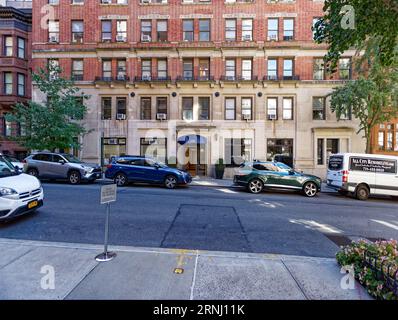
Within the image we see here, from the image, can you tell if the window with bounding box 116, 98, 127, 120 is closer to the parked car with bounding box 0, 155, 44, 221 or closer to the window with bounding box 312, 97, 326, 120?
the parked car with bounding box 0, 155, 44, 221

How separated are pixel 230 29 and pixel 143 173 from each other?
15111 millimetres

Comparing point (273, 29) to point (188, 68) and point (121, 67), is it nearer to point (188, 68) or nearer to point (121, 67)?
point (188, 68)

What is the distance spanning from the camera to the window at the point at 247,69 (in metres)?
19.2

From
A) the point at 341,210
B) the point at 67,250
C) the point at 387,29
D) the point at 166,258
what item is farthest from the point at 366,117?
the point at 67,250

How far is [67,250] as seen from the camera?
→ 4320 mm

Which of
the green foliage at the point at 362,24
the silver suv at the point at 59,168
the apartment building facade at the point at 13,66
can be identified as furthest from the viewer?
the apartment building facade at the point at 13,66

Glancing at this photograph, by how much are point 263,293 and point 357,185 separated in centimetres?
1105

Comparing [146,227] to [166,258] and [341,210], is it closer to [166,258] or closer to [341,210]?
[166,258]

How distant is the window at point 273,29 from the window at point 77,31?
1697cm

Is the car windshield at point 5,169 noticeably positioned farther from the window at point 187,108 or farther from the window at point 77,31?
the window at point 77,31

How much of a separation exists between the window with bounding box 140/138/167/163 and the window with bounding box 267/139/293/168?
30.5 ft

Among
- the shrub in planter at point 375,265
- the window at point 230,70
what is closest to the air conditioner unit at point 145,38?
the window at point 230,70

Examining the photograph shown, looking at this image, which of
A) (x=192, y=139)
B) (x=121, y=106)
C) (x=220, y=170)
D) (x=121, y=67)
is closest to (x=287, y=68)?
(x=192, y=139)

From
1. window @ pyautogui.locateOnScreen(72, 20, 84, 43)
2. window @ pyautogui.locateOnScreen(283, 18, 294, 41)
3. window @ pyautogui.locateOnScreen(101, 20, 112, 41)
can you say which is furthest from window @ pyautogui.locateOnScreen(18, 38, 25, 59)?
window @ pyautogui.locateOnScreen(283, 18, 294, 41)
